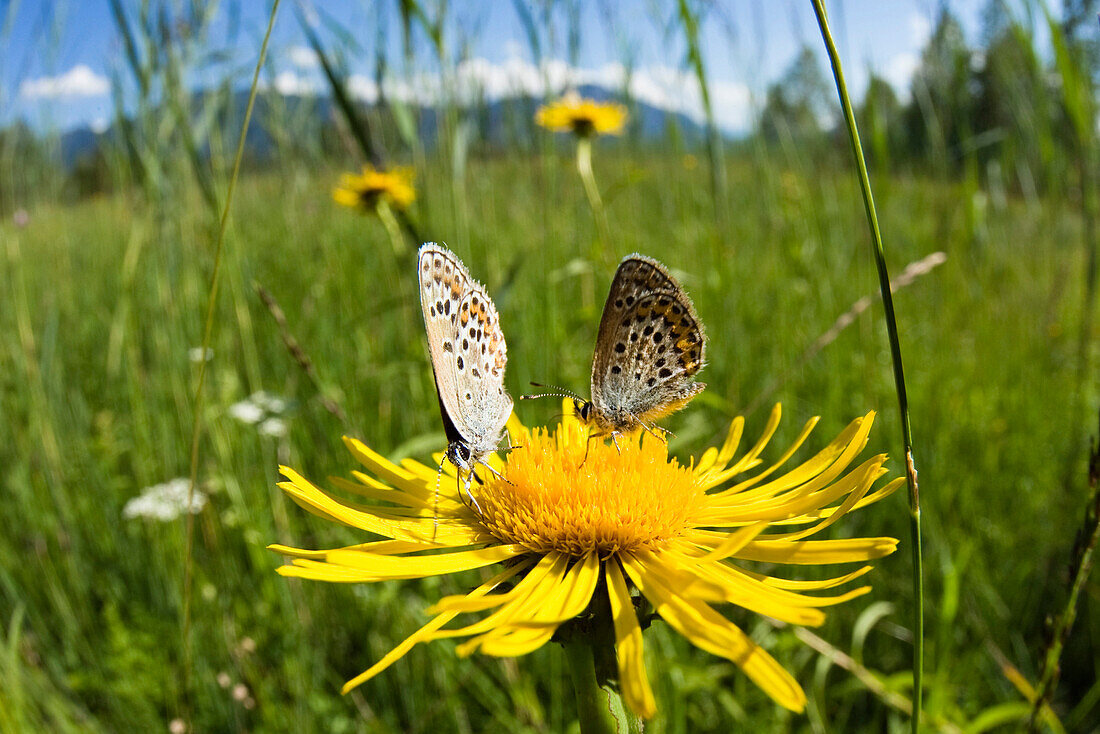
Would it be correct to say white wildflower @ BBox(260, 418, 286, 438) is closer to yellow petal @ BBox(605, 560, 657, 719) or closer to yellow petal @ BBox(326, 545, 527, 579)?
yellow petal @ BBox(326, 545, 527, 579)

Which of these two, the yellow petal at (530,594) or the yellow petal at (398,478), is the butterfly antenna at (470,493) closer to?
the yellow petal at (398,478)

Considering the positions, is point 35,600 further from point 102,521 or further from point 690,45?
point 690,45

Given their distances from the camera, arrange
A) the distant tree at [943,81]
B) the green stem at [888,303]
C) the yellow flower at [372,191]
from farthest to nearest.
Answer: the yellow flower at [372,191]
the distant tree at [943,81]
the green stem at [888,303]

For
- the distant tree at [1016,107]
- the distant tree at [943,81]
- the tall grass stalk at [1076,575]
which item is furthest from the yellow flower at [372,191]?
the tall grass stalk at [1076,575]

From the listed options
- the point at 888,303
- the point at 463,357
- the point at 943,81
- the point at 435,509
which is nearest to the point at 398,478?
the point at 435,509

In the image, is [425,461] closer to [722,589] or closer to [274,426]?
[274,426]

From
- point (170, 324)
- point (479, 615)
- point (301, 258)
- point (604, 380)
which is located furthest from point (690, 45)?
point (301, 258)

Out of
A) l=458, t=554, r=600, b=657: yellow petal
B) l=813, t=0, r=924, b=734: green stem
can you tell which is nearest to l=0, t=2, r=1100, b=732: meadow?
l=458, t=554, r=600, b=657: yellow petal
